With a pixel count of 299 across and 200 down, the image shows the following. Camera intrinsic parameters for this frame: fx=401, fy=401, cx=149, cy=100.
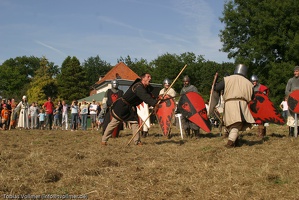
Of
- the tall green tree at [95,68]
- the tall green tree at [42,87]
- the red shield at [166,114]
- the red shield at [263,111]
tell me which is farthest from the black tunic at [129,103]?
the tall green tree at [95,68]

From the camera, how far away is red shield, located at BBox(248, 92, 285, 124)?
8.63 metres

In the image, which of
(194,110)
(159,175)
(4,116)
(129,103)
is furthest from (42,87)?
(159,175)

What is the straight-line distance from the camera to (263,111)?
866cm

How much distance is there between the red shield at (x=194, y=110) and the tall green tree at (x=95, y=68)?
77553 mm

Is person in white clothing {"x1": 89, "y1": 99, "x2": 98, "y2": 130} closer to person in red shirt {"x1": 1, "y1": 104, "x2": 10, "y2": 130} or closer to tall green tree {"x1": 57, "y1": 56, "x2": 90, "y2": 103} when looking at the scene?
person in red shirt {"x1": 1, "y1": 104, "x2": 10, "y2": 130}

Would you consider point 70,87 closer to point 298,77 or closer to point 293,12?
point 293,12

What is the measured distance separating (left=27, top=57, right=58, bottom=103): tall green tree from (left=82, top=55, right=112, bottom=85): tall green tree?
25975mm

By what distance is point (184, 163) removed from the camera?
216 inches

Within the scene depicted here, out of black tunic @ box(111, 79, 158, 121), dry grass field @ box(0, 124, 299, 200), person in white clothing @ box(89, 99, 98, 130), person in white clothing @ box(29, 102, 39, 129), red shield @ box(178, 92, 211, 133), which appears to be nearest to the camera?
dry grass field @ box(0, 124, 299, 200)

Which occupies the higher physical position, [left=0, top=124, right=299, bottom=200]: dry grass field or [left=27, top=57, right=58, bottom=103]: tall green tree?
[left=27, top=57, right=58, bottom=103]: tall green tree

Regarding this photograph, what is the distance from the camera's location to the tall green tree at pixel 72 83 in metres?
61.5

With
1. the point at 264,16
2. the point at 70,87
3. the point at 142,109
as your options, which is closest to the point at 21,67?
the point at 70,87

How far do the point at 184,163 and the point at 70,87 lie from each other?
58050mm

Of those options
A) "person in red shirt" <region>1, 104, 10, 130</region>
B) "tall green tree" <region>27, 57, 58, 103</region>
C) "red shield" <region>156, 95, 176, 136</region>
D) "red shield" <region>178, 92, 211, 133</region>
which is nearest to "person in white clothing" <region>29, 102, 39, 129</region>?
"person in red shirt" <region>1, 104, 10, 130</region>
